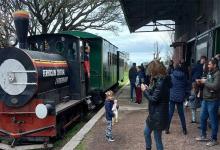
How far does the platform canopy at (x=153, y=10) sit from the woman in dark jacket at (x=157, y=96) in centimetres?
980

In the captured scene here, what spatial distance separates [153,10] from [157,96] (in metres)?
14.7

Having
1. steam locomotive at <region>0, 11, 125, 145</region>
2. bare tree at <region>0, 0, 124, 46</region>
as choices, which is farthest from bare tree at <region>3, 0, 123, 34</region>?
steam locomotive at <region>0, 11, 125, 145</region>

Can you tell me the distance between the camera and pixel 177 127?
11367 mm

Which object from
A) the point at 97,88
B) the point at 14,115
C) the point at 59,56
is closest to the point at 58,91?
the point at 59,56

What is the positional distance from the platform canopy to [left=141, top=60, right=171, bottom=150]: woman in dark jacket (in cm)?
980

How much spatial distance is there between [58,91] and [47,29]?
63.9 feet

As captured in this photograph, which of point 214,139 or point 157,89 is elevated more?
point 157,89

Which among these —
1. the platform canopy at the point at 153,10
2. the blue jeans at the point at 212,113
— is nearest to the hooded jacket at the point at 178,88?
the blue jeans at the point at 212,113

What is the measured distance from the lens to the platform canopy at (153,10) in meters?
18.9

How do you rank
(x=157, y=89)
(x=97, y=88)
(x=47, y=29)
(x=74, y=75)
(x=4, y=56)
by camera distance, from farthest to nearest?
(x=47, y=29) → (x=97, y=88) → (x=74, y=75) → (x=4, y=56) → (x=157, y=89)

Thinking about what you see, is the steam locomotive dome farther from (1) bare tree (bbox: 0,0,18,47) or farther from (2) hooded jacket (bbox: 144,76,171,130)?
(1) bare tree (bbox: 0,0,18,47)

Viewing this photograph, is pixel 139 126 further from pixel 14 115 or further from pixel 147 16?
pixel 147 16

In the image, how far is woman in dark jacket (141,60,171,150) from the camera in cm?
705

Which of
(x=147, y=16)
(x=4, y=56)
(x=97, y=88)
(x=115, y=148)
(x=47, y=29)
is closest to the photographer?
(x=115, y=148)
